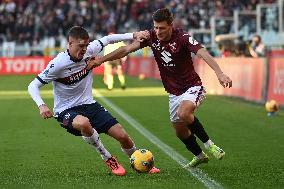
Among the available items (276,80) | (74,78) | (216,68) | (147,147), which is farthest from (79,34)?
(276,80)

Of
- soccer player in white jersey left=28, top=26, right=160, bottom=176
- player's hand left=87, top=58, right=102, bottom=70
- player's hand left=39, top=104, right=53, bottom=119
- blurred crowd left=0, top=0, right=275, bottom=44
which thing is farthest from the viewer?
blurred crowd left=0, top=0, right=275, bottom=44

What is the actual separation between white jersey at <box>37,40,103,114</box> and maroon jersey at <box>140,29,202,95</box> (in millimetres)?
762

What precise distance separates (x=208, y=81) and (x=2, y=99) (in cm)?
799

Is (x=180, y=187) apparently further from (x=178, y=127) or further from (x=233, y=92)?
(x=233, y=92)

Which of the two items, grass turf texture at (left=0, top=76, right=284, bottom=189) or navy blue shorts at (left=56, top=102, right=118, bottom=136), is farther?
navy blue shorts at (left=56, top=102, right=118, bottom=136)

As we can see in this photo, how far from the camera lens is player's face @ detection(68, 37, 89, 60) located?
430 inches

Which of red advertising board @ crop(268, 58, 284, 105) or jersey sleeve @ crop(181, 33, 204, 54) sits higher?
jersey sleeve @ crop(181, 33, 204, 54)

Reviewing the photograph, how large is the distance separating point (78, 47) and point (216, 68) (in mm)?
1700

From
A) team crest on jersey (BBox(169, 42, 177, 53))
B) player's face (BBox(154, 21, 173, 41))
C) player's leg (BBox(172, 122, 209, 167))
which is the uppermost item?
player's face (BBox(154, 21, 173, 41))

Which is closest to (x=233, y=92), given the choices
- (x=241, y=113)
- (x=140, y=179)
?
(x=241, y=113)

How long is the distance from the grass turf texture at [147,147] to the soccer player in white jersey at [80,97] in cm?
48

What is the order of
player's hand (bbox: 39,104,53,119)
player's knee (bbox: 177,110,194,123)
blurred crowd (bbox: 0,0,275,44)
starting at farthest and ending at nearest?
1. blurred crowd (bbox: 0,0,275,44)
2. player's knee (bbox: 177,110,194,123)
3. player's hand (bbox: 39,104,53,119)

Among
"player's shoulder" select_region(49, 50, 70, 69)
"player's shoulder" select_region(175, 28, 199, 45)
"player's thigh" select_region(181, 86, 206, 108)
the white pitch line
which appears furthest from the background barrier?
"player's shoulder" select_region(49, 50, 70, 69)

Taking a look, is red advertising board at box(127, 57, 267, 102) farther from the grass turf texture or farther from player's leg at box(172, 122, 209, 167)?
player's leg at box(172, 122, 209, 167)
